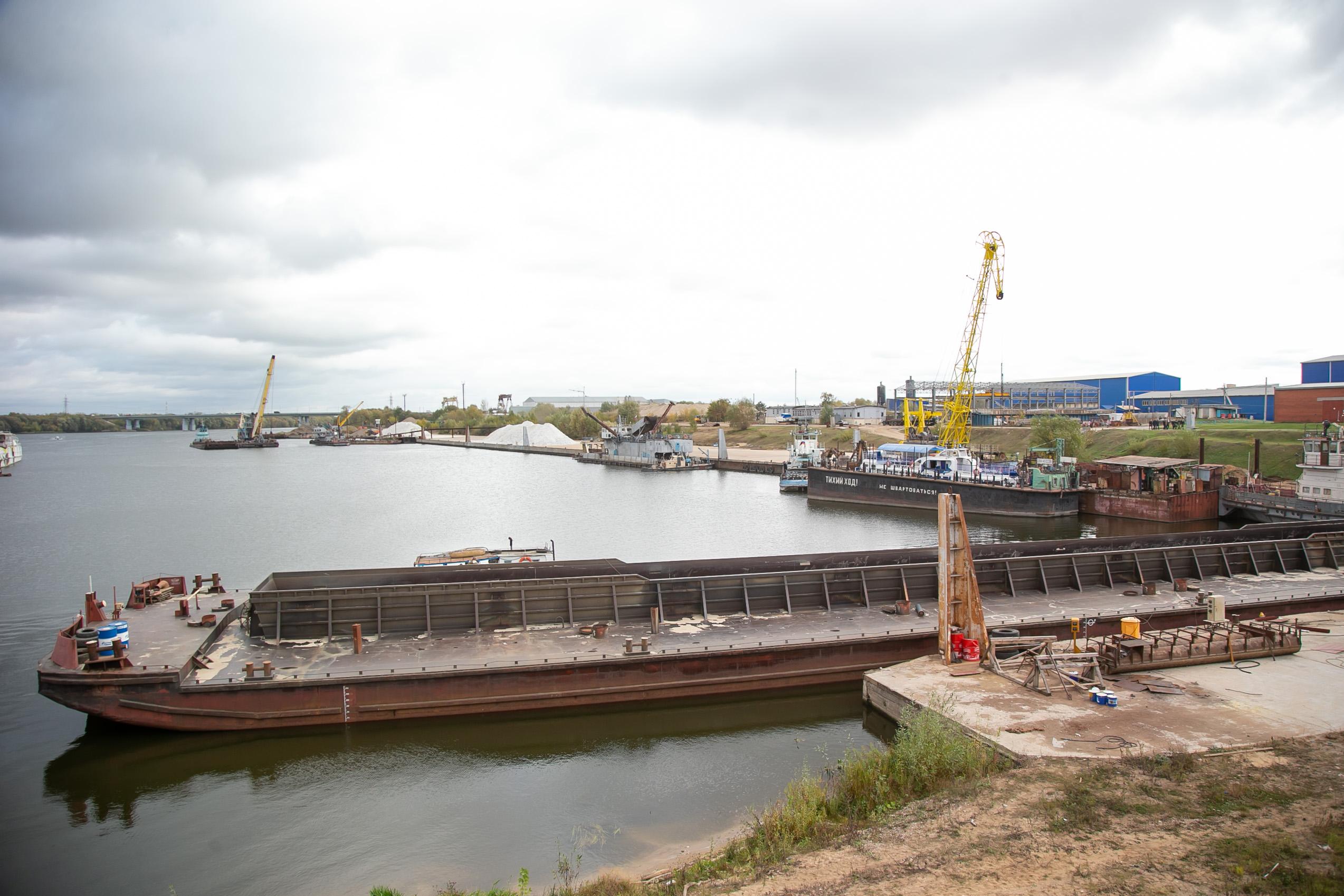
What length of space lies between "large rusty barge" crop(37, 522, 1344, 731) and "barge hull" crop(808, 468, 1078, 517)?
67.0 ft

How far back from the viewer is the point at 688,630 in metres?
15.0

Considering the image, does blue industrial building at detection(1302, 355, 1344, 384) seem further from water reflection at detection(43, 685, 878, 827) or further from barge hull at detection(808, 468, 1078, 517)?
water reflection at detection(43, 685, 878, 827)

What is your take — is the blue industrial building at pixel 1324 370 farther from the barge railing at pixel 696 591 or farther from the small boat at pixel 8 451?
the small boat at pixel 8 451

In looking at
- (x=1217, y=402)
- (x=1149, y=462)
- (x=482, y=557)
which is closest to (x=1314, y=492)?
(x=1149, y=462)

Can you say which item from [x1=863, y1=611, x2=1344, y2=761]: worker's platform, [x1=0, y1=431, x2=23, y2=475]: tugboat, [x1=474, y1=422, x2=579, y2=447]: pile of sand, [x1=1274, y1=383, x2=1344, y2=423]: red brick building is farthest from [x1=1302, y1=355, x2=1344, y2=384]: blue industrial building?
[x1=0, y1=431, x2=23, y2=475]: tugboat

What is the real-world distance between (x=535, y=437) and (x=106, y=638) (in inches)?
4923

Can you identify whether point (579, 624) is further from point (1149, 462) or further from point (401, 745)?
point (1149, 462)

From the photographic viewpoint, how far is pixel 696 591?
632 inches

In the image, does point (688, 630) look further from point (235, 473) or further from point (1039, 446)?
point (235, 473)

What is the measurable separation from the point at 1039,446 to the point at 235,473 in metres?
84.7

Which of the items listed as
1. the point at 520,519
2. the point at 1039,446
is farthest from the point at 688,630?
the point at 1039,446

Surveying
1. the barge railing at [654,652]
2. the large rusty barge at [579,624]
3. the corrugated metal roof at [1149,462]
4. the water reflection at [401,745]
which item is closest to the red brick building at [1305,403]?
the corrugated metal roof at [1149,462]

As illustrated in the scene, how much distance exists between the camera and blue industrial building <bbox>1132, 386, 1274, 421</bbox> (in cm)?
8169

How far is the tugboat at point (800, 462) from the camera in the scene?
186 ft
